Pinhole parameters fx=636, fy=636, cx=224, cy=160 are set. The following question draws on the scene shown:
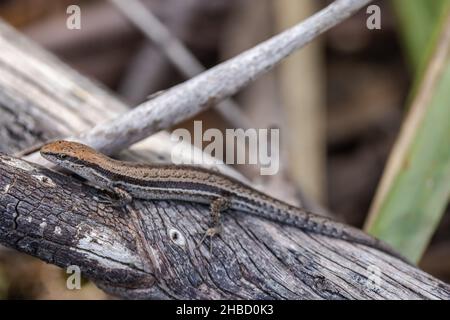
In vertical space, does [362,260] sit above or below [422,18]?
below

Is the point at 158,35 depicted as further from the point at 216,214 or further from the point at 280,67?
the point at 216,214

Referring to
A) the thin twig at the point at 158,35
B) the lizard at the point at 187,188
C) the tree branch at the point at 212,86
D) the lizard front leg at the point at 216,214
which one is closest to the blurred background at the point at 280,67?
the thin twig at the point at 158,35

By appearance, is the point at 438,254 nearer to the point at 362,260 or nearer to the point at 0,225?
the point at 362,260

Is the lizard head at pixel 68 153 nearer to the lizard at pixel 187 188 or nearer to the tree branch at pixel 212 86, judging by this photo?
the lizard at pixel 187 188

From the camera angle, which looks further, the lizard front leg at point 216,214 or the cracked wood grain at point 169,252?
the lizard front leg at point 216,214
